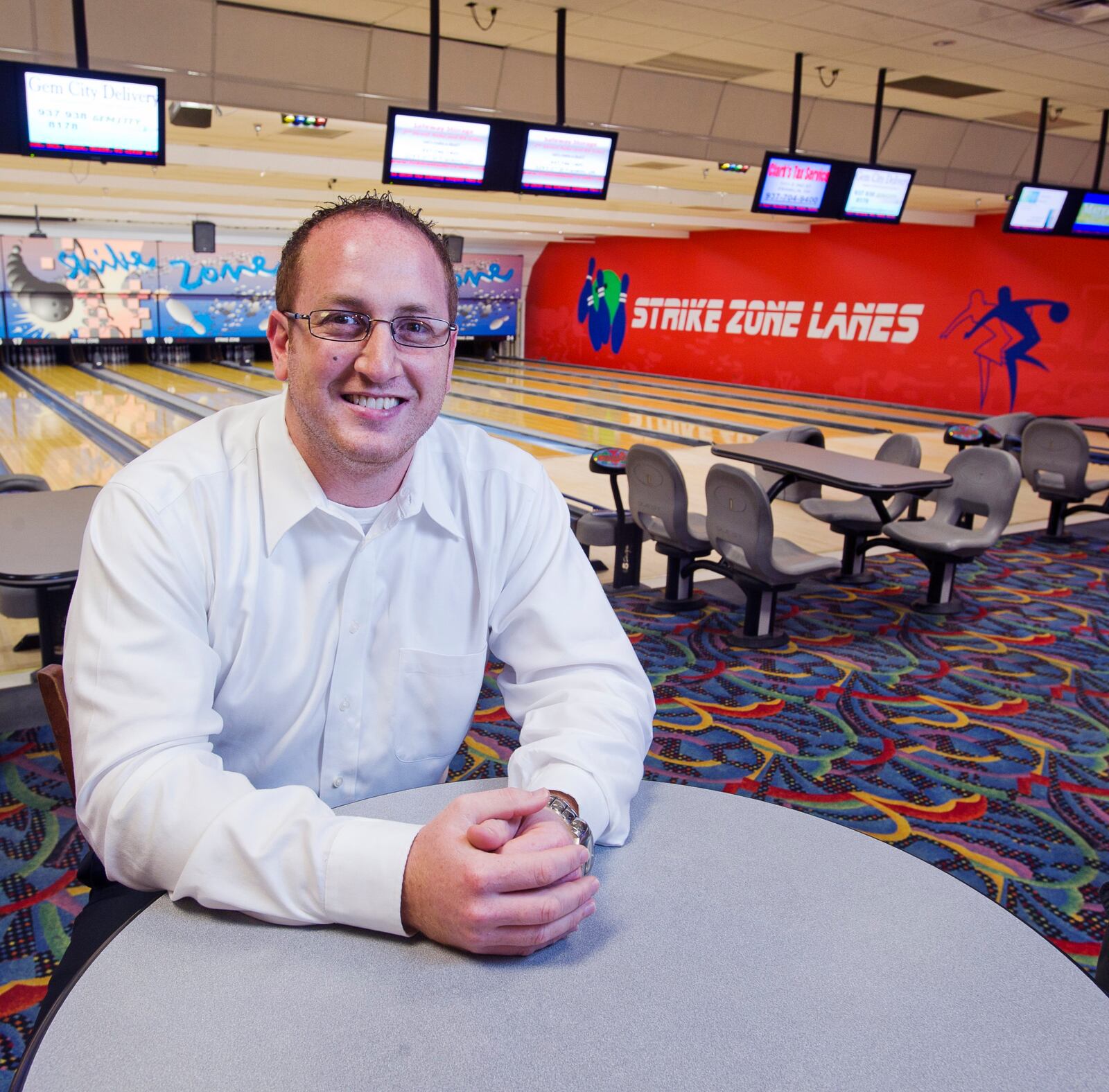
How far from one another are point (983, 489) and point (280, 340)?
13.2 ft

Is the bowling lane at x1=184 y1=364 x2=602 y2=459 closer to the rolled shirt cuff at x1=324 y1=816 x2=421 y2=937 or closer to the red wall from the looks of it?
the red wall

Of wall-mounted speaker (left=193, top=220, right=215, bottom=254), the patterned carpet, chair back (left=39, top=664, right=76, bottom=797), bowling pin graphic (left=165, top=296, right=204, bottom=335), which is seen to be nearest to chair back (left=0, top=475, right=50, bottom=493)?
the patterned carpet

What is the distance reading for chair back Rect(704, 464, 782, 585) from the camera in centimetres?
372

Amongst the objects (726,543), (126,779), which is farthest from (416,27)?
(126,779)

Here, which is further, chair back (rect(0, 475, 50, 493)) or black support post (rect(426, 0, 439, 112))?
black support post (rect(426, 0, 439, 112))

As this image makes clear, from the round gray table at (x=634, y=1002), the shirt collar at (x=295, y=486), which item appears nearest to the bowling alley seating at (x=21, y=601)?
the shirt collar at (x=295, y=486)

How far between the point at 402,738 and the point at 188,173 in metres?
8.54

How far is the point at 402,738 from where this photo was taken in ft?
4.24

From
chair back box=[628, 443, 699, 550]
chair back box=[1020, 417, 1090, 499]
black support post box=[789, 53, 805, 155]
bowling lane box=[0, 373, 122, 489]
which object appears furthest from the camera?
bowling lane box=[0, 373, 122, 489]

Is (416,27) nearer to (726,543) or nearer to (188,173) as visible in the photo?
(726,543)

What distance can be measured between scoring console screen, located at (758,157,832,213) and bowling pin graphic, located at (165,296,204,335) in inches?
428

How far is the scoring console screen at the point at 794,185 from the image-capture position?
6027mm

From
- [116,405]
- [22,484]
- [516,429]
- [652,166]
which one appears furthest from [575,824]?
[116,405]

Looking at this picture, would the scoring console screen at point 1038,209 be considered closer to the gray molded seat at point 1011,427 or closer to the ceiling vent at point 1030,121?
the ceiling vent at point 1030,121
